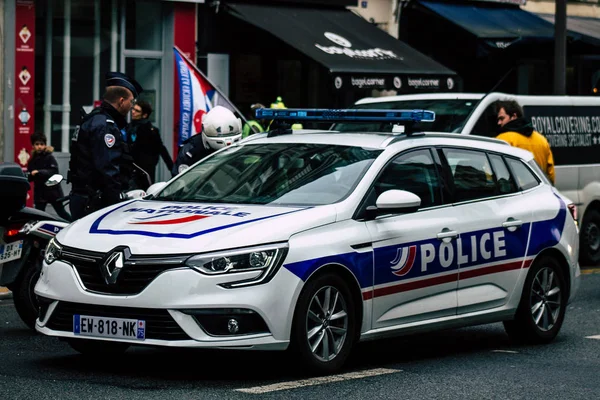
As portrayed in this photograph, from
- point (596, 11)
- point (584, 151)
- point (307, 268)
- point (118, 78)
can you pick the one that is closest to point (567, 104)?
point (584, 151)

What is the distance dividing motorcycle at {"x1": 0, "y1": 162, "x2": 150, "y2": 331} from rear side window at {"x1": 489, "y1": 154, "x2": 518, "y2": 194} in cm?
268

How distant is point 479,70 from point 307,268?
66.0 ft

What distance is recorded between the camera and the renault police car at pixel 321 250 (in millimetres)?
7613

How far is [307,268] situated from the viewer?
25.7 ft

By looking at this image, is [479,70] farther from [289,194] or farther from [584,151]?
[289,194]

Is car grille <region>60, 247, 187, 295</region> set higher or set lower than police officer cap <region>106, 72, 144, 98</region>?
lower

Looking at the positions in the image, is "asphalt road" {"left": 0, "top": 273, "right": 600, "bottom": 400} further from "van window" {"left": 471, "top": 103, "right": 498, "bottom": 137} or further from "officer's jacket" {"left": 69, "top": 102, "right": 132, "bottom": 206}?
"van window" {"left": 471, "top": 103, "right": 498, "bottom": 137}

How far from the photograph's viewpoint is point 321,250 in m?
7.95

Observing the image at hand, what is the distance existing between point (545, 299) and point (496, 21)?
1730cm

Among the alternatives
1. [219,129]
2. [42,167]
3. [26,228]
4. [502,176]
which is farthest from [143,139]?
[502,176]

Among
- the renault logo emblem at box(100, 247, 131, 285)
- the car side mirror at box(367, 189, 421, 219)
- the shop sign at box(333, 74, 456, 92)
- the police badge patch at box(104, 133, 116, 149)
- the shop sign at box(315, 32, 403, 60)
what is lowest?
the renault logo emblem at box(100, 247, 131, 285)

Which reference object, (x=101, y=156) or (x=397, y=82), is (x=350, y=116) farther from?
(x=397, y=82)

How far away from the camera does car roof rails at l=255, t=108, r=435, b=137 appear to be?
912cm

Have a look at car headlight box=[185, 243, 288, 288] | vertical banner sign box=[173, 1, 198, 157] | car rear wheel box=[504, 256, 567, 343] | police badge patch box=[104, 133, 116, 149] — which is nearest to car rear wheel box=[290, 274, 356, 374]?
car headlight box=[185, 243, 288, 288]
